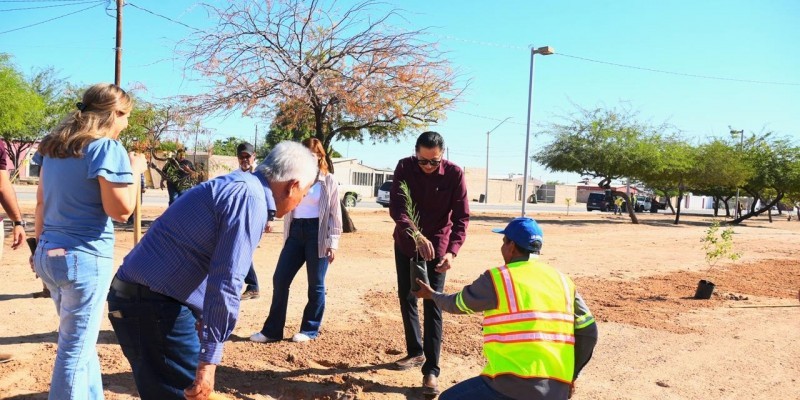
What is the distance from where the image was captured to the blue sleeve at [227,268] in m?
2.12

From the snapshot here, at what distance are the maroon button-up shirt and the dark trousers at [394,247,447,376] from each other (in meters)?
0.16

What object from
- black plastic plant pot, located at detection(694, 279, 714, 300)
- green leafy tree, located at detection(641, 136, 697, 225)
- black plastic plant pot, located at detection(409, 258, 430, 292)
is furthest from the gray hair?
green leafy tree, located at detection(641, 136, 697, 225)

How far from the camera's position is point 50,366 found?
13.7 ft

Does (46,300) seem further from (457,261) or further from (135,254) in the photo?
(457,261)

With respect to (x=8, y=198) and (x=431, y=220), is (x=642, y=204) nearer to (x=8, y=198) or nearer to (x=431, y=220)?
(x=431, y=220)

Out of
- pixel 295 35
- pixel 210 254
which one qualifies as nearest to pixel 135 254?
pixel 210 254

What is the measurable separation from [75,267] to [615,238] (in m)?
19.8

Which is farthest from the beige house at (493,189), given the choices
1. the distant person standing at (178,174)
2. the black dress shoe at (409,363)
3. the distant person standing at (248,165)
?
the black dress shoe at (409,363)

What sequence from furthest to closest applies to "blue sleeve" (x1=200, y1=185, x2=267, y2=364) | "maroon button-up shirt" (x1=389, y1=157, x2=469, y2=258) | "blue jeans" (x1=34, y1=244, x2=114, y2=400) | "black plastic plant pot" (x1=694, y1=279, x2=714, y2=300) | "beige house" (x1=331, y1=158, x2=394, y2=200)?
1. "beige house" (x1=331, y1=158, x2=394, y2=200)
2. "black plastic plant pot" (x1=694, y1=279, x2=714, y2=300)
3. "maroon button-up shirt" (x1=389, y1=157, x2=469, y2=258)
4. "blue jeans" (x1=34, y1=244, x2=114, y2=400)
5. "blue sleeve" (x1=200, y1=185, x2=267, y2=364)

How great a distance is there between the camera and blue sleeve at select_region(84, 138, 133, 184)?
2586 millimetres

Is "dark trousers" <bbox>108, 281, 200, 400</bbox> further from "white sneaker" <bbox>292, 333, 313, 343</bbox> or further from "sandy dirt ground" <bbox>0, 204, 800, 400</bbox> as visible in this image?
"white sneaker" <bbox>292, 333, 313, 343</bbox>

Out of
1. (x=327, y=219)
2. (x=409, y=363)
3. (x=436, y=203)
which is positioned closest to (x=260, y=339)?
(x=327, y=219)

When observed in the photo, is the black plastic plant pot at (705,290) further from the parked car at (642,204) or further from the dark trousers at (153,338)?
the parked car at (642,204)

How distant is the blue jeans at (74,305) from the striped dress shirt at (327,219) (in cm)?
231
